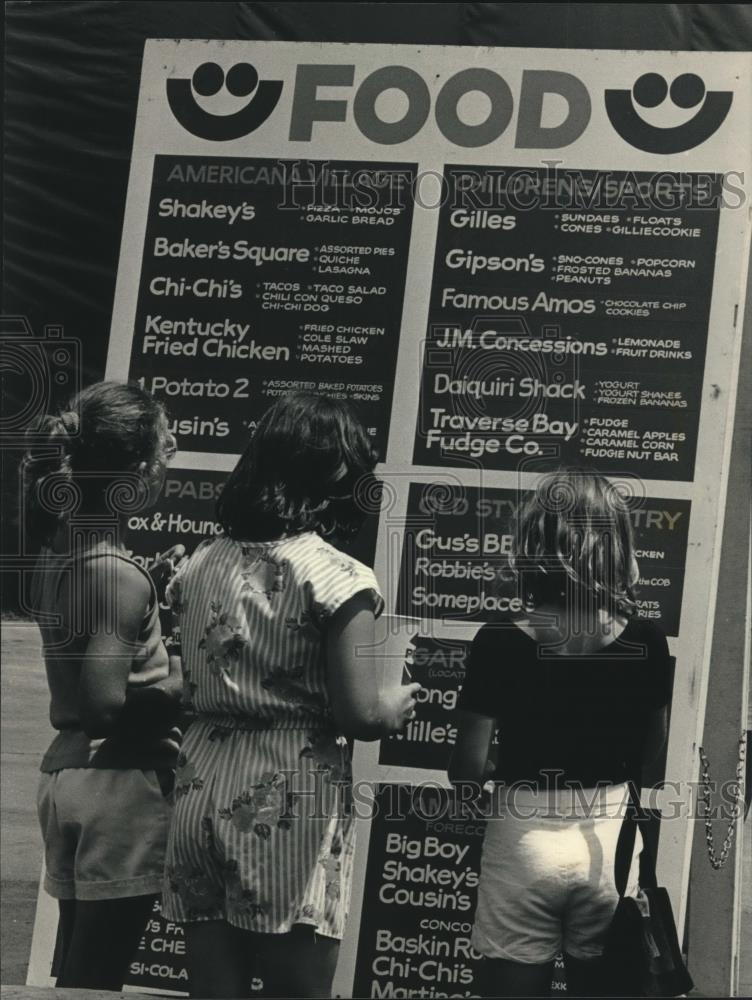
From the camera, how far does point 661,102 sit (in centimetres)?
323

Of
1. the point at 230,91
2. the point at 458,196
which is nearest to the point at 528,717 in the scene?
the point at 458,196

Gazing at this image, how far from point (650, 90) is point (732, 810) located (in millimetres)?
1803

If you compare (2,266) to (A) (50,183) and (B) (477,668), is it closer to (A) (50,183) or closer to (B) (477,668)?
(A) (50,183)

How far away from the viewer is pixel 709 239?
3.22 meters

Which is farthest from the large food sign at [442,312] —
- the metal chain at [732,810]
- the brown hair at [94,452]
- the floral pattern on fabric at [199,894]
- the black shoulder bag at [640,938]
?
the floral pattern on fabric at [199,894]

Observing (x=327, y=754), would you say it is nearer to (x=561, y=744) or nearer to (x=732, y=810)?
(x=561, y=744)

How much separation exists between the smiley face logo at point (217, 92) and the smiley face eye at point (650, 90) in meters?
0.92

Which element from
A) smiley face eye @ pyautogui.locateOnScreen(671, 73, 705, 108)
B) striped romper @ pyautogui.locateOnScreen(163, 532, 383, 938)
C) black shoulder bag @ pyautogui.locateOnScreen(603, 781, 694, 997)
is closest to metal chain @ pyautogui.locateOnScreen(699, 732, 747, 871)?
black shoulder bag @ pyautogui.locateOnScreen(603, 781, 694, 997)

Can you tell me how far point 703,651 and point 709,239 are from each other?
1.00 metres

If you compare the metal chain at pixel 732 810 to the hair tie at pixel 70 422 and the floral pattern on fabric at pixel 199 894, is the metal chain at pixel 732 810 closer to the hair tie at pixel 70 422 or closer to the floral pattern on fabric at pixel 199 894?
the floral pattern on fabric at pixel 199 894

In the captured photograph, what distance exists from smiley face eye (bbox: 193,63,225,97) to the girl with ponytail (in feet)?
3.91

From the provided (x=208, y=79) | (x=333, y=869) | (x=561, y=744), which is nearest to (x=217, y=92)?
(x=208, y=79)

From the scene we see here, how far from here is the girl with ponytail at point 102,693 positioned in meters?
2.45

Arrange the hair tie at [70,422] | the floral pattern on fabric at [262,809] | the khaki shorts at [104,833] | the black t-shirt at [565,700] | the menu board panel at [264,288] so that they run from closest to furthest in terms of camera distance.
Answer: the floral pattern on fabric at [262,809] → the black t-shirt at [565,700] → the khaki shorts at [104,833] → the hair tie at [70,422] → the menu board panel at [264,288]
